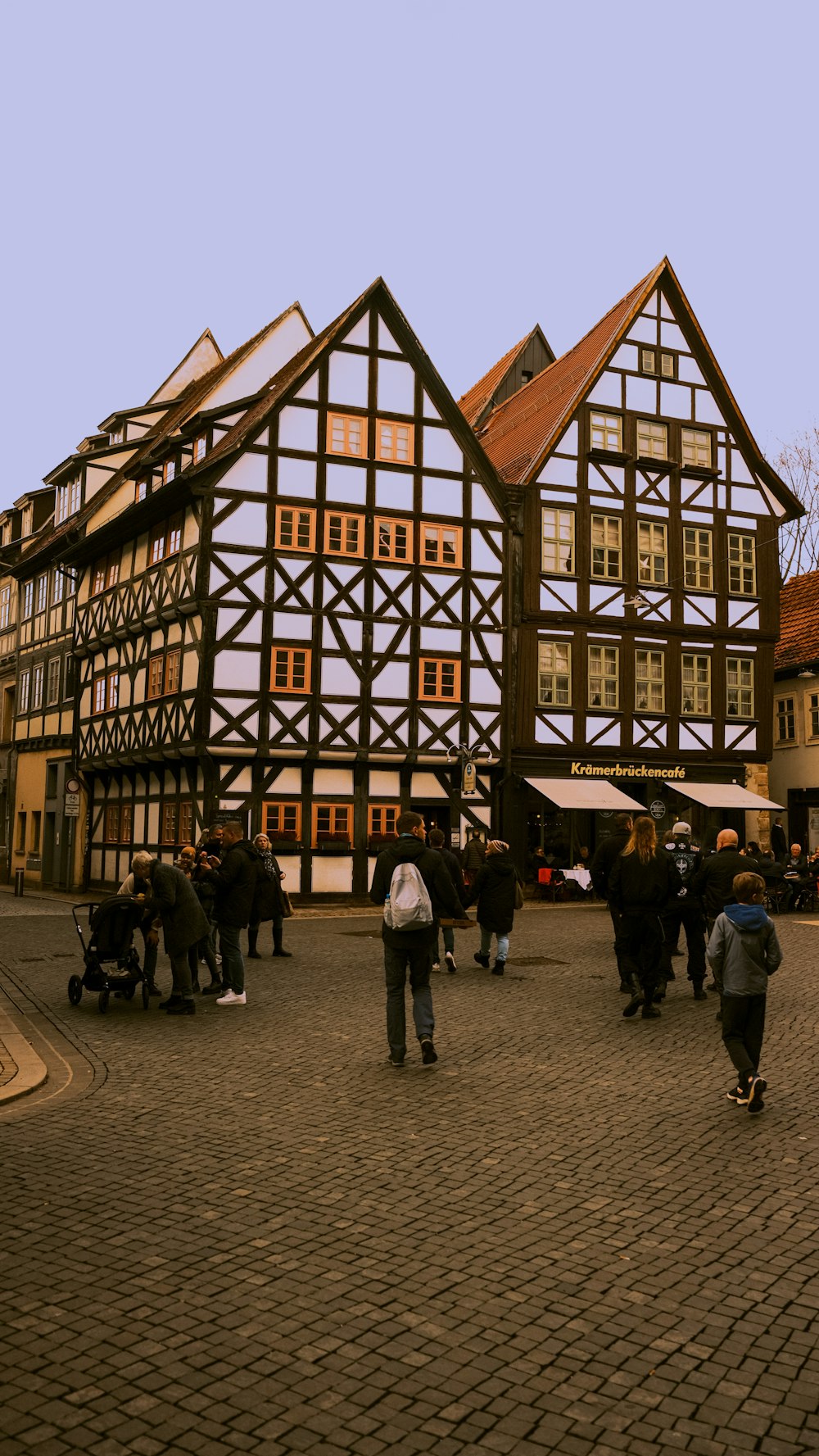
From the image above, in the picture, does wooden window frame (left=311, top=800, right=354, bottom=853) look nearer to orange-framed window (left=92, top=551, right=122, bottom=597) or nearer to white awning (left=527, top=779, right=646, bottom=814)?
white awning (left=527, top=779, right=646, bottom=814)

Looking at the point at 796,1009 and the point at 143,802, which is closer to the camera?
the point at 796,1009

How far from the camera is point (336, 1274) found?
5.04 m

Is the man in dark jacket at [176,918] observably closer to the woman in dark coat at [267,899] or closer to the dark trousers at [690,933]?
the woman in dark coat at [267,899]

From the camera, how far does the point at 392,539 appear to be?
30.1 meters

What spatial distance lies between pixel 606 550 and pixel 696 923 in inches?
813

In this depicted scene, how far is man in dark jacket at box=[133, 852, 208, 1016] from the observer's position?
38.9 ft

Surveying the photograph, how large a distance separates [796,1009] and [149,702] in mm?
21181

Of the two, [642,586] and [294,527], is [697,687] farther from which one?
[294,527]

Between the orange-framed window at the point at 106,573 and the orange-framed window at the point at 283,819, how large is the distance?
32.5 feet

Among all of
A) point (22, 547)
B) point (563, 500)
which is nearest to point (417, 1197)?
point (563, 500)

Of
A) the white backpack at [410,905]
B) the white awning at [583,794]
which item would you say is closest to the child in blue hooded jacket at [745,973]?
the white backpack at [410,905]

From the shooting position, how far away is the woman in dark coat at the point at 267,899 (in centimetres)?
1582

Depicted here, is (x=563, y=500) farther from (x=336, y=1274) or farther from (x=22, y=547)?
(x=336, y=1274)

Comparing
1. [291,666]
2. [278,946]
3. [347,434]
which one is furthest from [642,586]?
[278,946]
